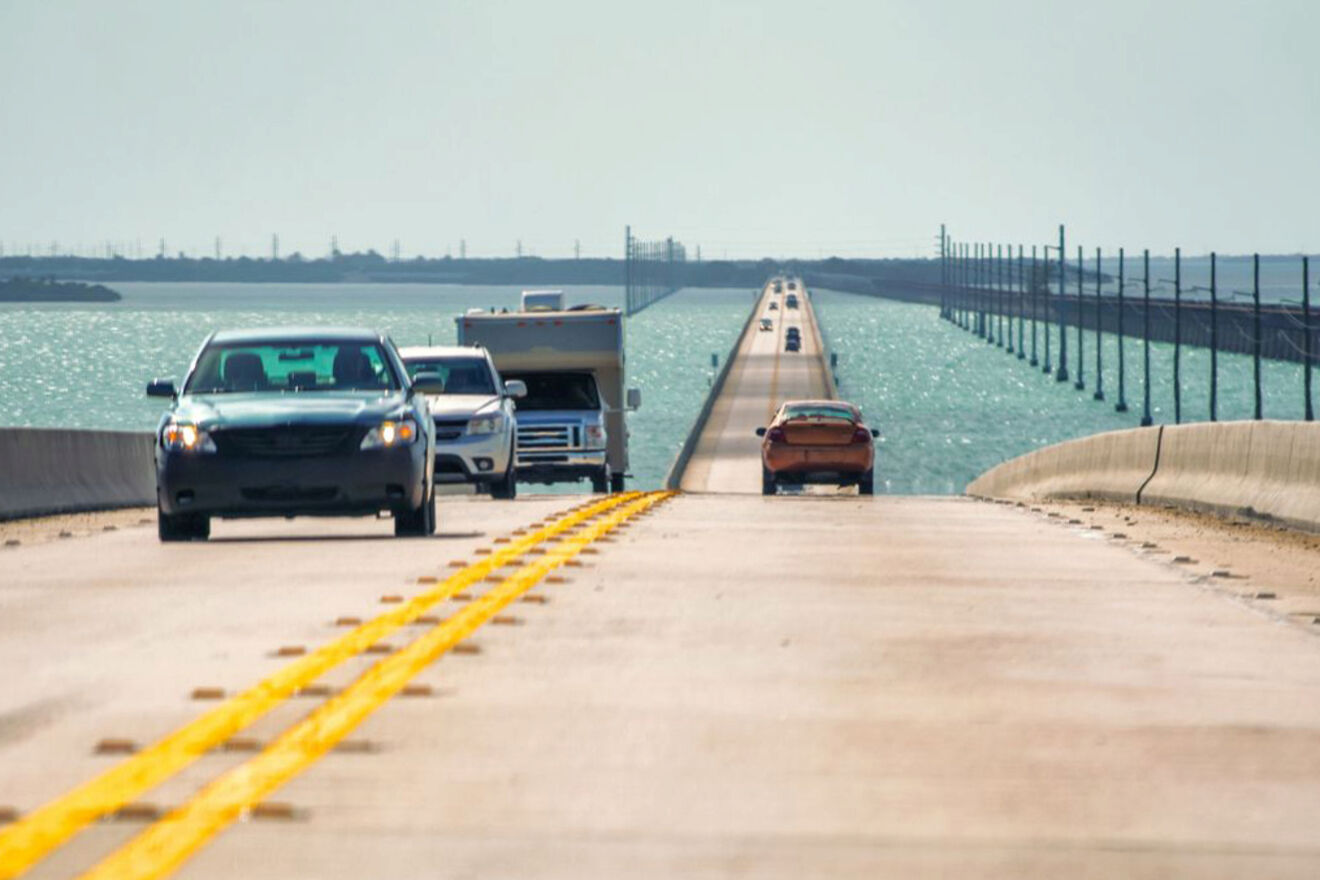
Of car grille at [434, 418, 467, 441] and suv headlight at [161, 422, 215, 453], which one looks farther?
car grille at [434, 418, 467, 441]

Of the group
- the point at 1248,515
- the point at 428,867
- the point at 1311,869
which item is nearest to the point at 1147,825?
the point at 1311,869

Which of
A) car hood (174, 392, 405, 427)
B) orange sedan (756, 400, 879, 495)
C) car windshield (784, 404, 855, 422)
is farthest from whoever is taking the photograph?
car windshield (784, 404, 855, 422)

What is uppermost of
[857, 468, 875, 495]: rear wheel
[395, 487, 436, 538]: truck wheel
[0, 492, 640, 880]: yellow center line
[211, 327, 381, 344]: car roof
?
[211, 327, 381, 344]: car roof

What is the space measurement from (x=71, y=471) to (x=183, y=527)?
685cm

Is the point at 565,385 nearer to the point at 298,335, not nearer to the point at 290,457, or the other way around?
the point at 298,335

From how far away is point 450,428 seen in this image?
28938 millimetres

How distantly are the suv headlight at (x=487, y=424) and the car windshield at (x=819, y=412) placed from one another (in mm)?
18236

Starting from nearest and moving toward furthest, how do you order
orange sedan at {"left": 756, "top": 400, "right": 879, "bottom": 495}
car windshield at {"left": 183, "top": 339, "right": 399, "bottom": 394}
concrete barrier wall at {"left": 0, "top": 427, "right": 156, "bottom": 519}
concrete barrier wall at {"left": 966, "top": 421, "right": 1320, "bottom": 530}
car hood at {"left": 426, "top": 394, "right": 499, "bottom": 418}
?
car windshield at {"left": 183, "top": 339, "right": 399, "bottom": 394} → concrete barrier wall at {"left": 966, "top": 421, "right": 1320, "bottom": 530} → concrete barrier wall at {"left": 0, "top": 427, "right": 156, "bottom": 519} → car hood at {"left": 426, "top": 394, "right": 499, "bottom": 418} → orange sedan at {"left": 756, "top": 400, "right": 879, "bottom": 495}

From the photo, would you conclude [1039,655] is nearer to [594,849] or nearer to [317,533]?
[594,849]

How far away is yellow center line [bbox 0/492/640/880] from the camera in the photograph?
649 centimetres

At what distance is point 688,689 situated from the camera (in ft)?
31.3

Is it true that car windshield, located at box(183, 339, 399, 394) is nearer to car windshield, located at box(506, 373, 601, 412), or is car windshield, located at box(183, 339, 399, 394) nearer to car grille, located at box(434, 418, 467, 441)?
car grille, located at box(434, 418, 467, 441)

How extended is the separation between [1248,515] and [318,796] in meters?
17.3

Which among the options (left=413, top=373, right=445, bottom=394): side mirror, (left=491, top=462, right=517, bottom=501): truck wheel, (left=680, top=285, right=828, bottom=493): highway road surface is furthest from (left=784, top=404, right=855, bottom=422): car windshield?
(left=413, top=373, right=445, bottom=394): side mirror
